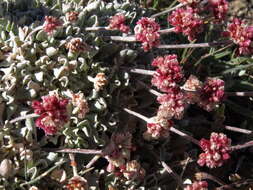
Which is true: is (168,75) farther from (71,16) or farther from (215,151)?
(71,16)

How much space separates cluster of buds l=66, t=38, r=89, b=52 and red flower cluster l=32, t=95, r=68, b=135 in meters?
0.50

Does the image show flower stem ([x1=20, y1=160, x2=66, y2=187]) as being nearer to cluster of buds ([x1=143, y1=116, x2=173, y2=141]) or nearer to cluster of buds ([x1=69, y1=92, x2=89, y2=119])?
cluster of buds ([x1=69, y1=92, x2=89, y2=119])

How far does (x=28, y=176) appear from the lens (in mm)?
Answer: 3037

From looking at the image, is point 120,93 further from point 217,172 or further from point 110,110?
point 217,172

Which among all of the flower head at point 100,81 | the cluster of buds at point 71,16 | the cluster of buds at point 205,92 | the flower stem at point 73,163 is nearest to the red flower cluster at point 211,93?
the cluster of buds at point 205,92

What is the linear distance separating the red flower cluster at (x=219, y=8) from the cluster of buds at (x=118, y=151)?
108 cm

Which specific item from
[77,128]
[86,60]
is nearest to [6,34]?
[86,60]

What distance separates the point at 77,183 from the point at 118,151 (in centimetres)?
32

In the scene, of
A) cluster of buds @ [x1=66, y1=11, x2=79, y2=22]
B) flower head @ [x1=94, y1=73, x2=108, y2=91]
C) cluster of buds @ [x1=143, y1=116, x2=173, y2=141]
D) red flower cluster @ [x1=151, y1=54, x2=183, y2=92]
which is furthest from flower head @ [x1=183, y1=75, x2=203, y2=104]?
cluster of buds @ [x1=66, y1=11, x2=79, y2=22]

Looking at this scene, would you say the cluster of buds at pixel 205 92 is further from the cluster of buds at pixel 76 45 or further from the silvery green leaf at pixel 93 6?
the silvery green leaf at pixel 93 6

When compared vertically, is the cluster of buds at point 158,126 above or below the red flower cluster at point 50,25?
below

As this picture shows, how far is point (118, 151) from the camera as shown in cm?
298

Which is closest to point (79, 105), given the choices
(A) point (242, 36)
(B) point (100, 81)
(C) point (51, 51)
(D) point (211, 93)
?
(B) point (100, 81)

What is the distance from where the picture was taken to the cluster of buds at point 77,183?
2.88 meters
